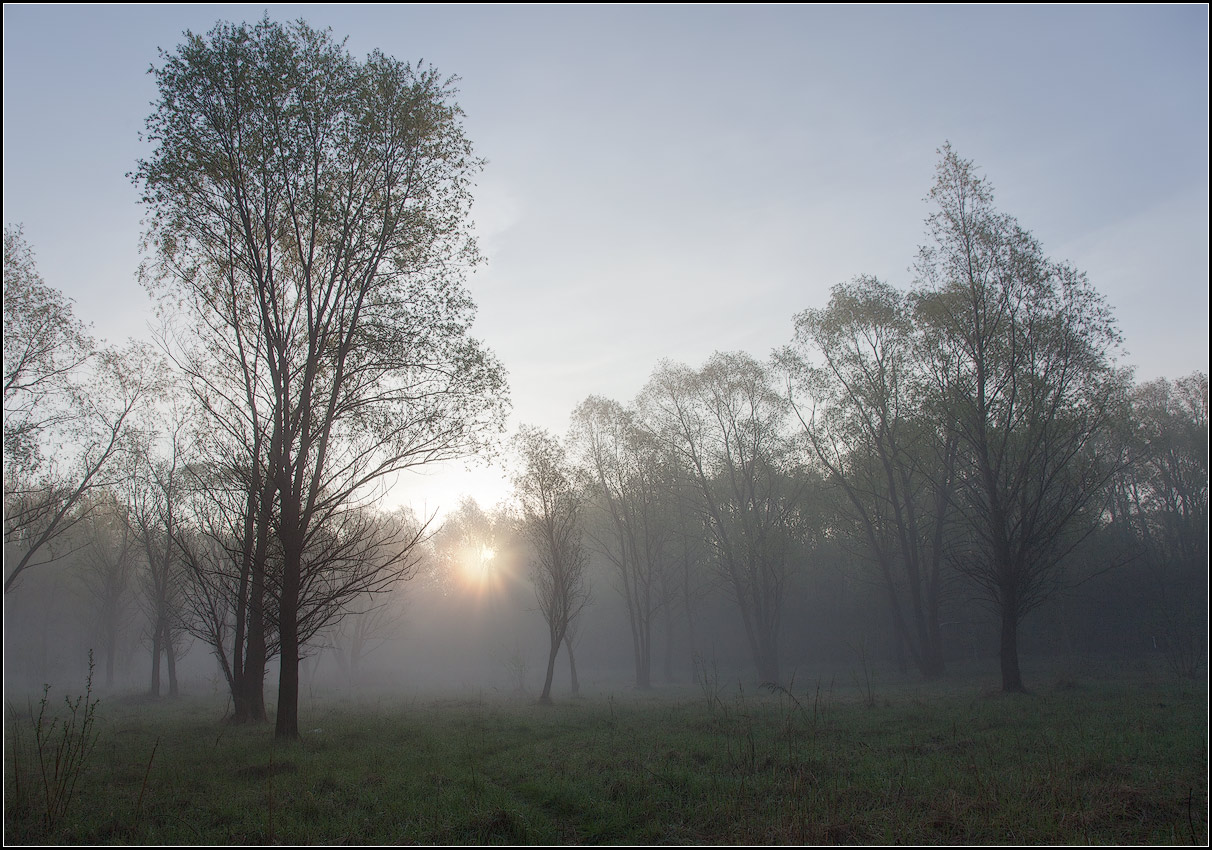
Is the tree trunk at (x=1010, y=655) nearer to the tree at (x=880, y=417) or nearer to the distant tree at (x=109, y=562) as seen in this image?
the tree at (x=880, y=417)

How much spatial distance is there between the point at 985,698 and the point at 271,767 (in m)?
15.2

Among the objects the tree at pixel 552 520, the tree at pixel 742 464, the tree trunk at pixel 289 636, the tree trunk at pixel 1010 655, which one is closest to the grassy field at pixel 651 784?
the tree trunk at pixel 289 636

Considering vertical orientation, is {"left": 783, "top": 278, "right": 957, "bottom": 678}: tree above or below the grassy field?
above

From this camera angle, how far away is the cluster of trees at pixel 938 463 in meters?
16.1

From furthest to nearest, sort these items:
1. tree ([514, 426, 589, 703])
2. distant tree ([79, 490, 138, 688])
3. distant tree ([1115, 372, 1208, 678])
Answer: distant tree ([79, 490, 138, 688]) → distant tree ([1115, 372, 1208, 678]) → tree ([514, 426, 589, 703])

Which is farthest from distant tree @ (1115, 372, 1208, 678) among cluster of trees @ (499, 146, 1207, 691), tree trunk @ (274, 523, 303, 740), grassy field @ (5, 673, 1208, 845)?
tree trunk @ (274, 523, 303, 740)

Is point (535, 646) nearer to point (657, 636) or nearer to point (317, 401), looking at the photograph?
point (657, 636)

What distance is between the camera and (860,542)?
3023cm

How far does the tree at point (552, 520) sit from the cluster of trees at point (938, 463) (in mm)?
204

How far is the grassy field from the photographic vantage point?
17.1ft

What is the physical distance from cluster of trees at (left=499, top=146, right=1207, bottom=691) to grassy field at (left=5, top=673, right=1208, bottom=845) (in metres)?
7.81

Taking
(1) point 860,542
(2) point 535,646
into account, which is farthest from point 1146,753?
(2) point 535,646

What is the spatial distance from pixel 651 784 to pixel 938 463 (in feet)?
71.8

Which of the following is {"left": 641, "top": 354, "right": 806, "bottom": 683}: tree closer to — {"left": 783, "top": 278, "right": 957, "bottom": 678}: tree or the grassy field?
{"left": 783, "top": 278, "right": 957, "bottom": 678}: tree
